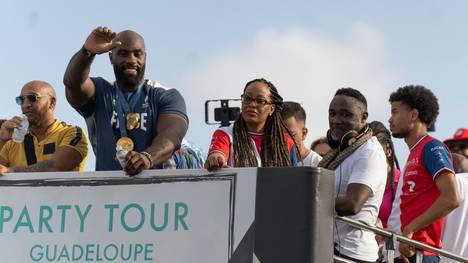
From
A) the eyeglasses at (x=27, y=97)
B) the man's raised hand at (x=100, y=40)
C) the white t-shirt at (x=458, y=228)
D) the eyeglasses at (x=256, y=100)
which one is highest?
the man's raised hand at (x=100, y=40)

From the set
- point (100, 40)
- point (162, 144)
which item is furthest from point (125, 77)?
point (162, 144)

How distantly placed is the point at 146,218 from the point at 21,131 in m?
1.72

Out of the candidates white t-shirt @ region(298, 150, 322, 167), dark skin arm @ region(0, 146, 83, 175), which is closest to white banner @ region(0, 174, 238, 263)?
dark skin arm @ region(0, 146, 83, 175)

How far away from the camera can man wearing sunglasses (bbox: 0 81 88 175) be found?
20.3 feet

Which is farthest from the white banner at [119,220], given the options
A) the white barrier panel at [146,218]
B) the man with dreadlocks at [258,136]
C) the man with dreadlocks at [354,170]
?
the man with dreadlocks at [354,170]

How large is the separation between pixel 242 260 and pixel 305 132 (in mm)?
3025

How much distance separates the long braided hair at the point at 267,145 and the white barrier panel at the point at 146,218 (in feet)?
1.73

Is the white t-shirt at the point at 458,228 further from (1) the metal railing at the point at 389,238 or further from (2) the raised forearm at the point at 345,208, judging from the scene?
(2) the raised forearm at the point at 345,208

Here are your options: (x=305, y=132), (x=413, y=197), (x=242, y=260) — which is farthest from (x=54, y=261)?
(x=305, y=132)

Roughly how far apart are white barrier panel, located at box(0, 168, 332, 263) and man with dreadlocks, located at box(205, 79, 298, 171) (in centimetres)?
49

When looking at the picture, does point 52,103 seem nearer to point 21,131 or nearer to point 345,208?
point 21,131

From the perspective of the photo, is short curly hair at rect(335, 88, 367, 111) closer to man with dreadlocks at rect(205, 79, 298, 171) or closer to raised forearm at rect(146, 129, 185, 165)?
man with dreadlocks at rect(205, 79, 298, 171)

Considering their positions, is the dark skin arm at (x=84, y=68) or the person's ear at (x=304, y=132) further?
the person's ear at (x=304, y=132)

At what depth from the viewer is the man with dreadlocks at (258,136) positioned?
544cm
